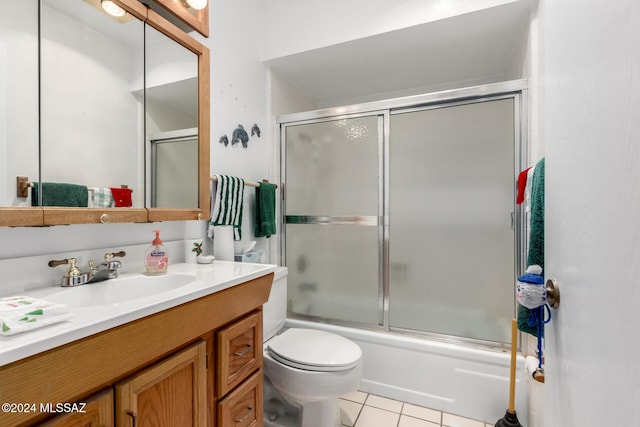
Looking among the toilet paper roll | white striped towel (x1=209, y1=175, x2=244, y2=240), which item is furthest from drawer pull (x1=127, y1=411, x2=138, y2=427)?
white striped towel (x1=209, y1=175, x2=244, y2=240)

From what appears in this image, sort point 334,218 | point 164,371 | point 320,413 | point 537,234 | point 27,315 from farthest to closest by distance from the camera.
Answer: point 334,218 < point 320,413 < point 537,234 < point 164,371 < point 27,315

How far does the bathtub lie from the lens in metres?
1.53

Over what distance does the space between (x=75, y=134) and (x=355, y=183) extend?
4.87ft

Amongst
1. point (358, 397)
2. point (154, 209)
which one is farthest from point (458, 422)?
point (154, 209)

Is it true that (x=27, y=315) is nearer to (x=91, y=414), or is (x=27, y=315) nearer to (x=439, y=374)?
(x=91, y=414)

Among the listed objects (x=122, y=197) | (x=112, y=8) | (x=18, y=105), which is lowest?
(x=122, y=197)

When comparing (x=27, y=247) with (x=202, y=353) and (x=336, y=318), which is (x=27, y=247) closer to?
(x=202, y=353)

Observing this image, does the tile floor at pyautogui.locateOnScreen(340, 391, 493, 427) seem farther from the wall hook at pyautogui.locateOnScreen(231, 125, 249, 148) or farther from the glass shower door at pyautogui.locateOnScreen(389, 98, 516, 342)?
the wall hook at pyautogui.locateOnScreen(231, 125, 249, 148)

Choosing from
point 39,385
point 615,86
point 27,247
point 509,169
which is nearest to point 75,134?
point 27,247

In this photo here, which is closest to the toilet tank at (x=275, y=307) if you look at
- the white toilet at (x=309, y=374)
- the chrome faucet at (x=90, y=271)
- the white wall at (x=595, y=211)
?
the white toilet at (x=309, y=374)

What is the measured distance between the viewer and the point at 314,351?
1.37m

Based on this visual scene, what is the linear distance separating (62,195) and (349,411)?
1.68 meters

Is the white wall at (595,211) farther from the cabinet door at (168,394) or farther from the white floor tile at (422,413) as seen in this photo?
the white floor tile at (422,413)

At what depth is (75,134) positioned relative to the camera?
3.13 ft
